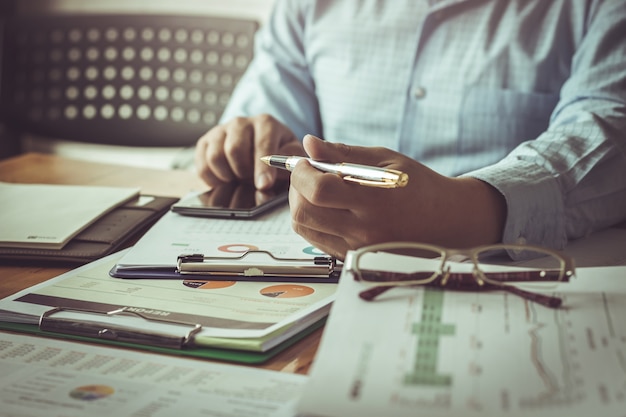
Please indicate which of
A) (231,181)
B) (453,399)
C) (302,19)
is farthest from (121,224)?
(302,19)

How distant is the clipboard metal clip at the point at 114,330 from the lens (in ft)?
1.82

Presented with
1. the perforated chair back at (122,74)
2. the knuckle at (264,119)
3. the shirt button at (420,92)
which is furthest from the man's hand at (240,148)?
the perforated chair back at (122,74)

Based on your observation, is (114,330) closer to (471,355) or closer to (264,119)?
(471,355)

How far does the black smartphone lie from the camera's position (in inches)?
33.6

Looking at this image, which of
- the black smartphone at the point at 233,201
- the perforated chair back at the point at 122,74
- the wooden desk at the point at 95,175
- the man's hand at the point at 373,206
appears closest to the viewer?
the man's hand at the point at 373,206

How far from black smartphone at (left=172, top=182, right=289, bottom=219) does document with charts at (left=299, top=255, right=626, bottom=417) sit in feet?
1.11

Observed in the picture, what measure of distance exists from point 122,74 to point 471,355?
4.73 ft

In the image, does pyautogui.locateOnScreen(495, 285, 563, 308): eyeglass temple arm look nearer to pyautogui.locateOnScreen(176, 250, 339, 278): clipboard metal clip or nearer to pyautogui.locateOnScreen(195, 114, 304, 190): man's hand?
pyautogui.locateOnScreen(176, 250, 339, 278): clipboard metal clip

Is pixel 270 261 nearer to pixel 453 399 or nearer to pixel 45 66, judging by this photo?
pixel 453 399

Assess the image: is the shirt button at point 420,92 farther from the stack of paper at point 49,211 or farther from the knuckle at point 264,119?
the stack of paper at point 49,211

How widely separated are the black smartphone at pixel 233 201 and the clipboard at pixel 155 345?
0.89 feet

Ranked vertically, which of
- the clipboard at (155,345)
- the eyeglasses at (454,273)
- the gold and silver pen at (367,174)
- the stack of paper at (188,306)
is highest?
the gold and silver pen at (367,174)

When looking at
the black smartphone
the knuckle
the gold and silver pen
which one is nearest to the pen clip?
the gold and silver pen

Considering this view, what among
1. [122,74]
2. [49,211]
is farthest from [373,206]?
[122,74]
